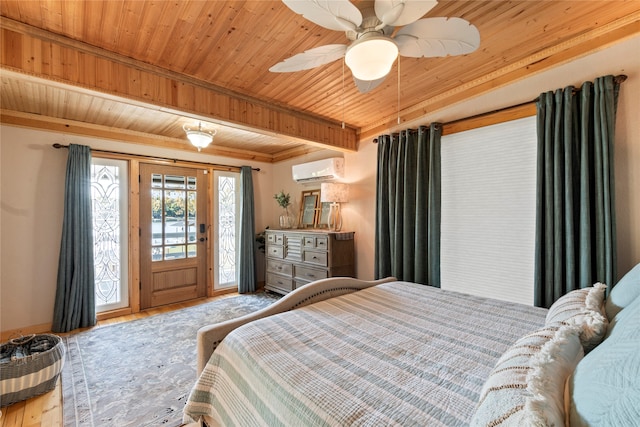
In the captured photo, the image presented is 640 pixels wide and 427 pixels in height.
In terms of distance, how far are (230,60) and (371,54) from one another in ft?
4.37

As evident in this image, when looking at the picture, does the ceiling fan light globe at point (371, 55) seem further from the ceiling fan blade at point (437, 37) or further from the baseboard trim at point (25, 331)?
the baseboard trim at point (25, 331)

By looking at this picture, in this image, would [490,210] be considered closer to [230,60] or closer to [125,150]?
[230,60]

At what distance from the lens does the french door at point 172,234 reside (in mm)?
3775

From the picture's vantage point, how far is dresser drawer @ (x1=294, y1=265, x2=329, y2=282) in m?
3.58

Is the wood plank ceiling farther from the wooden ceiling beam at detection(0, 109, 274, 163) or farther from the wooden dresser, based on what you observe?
the wooden dresser

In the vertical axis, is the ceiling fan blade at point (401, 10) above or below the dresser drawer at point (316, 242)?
above

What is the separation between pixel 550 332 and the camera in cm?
94

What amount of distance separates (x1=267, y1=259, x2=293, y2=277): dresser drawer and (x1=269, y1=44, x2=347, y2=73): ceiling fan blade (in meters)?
2.94

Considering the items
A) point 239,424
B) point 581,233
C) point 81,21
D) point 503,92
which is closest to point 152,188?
point 81,21

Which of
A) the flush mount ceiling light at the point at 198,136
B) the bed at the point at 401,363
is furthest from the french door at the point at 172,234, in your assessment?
the bed at the point at 401,363

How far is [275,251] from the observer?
430 centimetres

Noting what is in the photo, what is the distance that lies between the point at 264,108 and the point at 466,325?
263 centimetres

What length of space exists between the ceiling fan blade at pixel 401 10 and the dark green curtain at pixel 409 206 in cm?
172

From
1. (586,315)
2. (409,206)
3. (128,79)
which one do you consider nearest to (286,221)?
(409,206)
